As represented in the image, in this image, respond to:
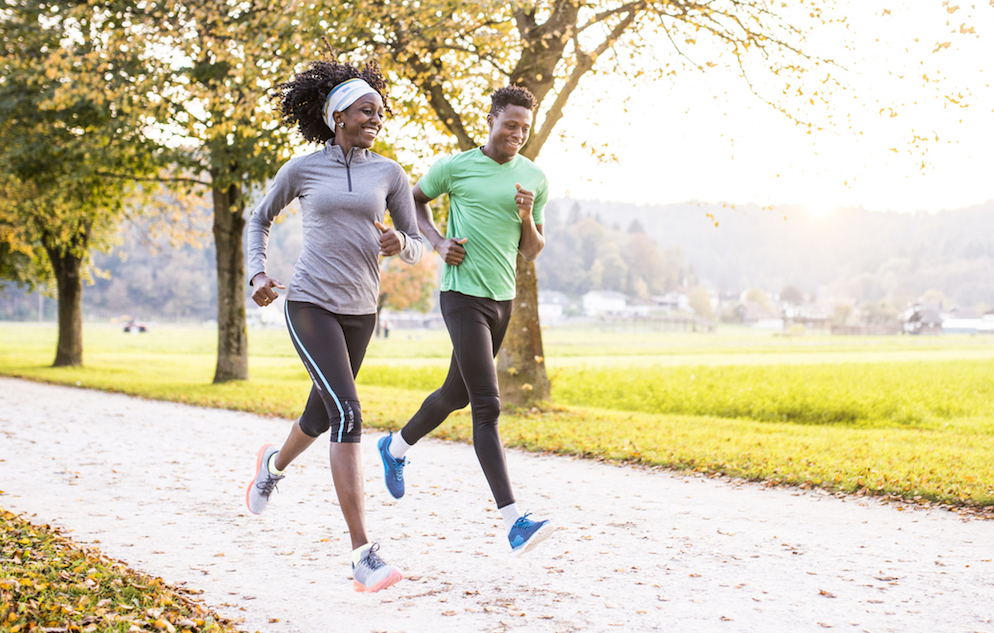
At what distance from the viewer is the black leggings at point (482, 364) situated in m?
4.36

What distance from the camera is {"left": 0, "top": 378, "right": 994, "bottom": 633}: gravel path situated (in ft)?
12.2

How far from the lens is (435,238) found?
4727 mm

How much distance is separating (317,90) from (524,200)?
4.06ft

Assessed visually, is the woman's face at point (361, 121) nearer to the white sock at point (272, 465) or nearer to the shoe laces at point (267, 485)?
the white sock at point (272, 465)

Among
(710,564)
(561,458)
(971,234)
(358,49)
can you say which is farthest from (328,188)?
(971,234)

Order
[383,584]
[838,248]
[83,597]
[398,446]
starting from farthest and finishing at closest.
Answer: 1. [838,248]
2. [398,446]
3. [383,584]
4. [83,597]

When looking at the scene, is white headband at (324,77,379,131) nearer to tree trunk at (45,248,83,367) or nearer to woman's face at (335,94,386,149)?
woman's face at (335,94,386,149)

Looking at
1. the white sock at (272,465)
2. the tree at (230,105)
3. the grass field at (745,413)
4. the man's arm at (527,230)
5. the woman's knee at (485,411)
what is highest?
the tree at (230,105)

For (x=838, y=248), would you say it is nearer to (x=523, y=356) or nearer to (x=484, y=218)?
(x=523, y=356)

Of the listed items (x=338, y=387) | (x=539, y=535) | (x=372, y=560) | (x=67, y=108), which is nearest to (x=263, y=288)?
(x=338, y=387)

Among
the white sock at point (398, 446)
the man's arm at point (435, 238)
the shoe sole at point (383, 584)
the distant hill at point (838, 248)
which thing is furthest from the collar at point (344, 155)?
the distant hill at point (838, 248)

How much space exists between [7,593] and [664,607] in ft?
9.25

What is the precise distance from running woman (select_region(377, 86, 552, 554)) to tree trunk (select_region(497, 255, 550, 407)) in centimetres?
752

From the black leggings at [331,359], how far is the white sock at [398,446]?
3.32 feet
